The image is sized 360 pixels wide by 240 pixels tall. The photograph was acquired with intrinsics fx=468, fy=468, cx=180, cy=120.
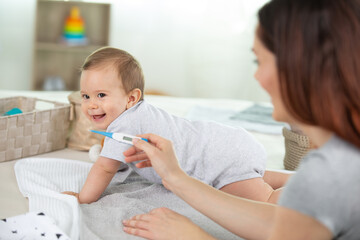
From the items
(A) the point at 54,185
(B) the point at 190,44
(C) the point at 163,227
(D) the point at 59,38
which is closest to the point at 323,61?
(C) the point at 163,227

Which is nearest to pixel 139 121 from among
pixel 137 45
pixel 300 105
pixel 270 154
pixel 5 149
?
Result: pixel 5 149

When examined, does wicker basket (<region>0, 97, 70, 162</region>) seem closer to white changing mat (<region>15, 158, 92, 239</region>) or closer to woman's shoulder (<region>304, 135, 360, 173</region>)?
white changing mat (<region>15, 158, 92, 239</region>)

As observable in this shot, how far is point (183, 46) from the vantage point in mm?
3969

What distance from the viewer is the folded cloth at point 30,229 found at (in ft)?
3.34

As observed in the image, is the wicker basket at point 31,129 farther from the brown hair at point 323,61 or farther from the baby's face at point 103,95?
the brown hair at point 323,61

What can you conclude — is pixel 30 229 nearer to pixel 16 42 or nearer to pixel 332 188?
pixel 332 188

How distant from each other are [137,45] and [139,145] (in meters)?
3.01

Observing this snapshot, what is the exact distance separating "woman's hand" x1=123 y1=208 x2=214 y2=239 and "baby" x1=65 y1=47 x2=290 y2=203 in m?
0.22

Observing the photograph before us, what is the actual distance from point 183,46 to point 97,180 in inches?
110

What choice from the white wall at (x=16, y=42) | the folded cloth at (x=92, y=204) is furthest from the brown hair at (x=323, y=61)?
the white wall at (x=16, y=42)

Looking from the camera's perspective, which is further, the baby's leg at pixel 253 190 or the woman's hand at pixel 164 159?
the baby's leg at pixel 253 190

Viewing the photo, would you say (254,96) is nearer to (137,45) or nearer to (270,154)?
(137,45)

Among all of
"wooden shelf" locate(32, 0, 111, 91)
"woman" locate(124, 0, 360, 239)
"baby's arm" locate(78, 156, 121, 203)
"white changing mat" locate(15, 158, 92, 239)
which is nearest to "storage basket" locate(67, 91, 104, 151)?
"white changing mat" locate(15, 158, 92, 239)

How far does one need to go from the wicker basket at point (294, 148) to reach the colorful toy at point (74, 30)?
7.98 ft
